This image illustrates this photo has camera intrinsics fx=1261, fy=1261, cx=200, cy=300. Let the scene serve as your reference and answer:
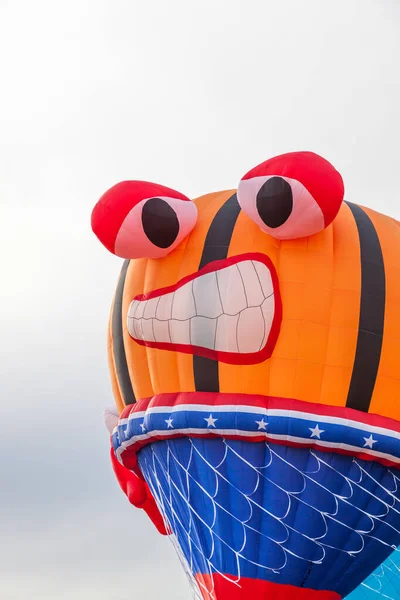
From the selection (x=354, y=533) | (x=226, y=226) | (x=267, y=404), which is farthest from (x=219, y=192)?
(x=354, y=533)

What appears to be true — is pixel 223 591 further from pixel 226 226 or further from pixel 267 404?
pixel 226 226

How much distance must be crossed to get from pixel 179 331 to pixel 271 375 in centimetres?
103

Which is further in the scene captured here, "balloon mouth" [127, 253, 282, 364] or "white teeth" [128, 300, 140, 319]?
"white teeth" [128, 300, 140, 319]

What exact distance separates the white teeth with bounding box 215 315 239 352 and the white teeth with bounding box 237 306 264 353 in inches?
2.0

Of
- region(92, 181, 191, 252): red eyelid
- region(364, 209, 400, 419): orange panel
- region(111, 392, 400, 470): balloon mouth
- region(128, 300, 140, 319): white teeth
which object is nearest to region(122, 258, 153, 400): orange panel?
region(128, 300, 140, 319): white teeth

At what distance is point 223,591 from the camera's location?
12.2m

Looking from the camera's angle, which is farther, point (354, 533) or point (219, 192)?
point (219, 192)

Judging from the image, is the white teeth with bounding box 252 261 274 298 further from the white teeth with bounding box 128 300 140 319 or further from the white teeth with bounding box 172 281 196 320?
the white teeth with bounding box 128 300 140 319

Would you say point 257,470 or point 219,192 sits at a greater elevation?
point 219,192

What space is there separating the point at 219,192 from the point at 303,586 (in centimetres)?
411

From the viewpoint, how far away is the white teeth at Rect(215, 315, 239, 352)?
1187 cm

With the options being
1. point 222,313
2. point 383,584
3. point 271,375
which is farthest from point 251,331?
point 383,584

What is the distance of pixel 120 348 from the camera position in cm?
1316

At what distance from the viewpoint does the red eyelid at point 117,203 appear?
12.2 m
